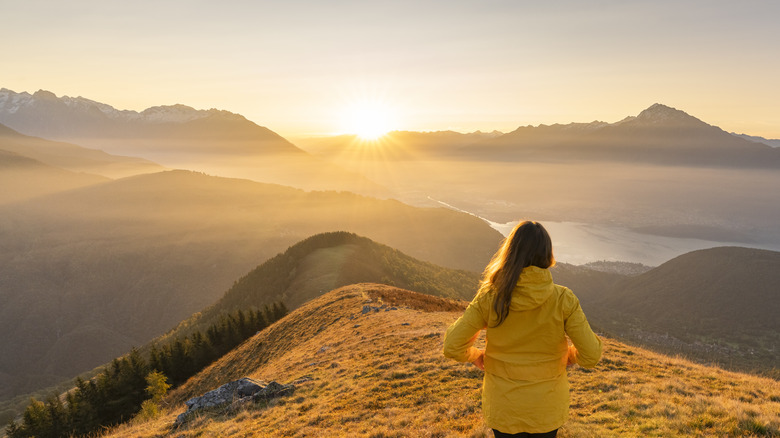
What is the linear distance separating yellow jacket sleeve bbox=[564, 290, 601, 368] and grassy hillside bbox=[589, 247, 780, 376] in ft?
464

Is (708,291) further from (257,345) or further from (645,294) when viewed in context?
(257,345)

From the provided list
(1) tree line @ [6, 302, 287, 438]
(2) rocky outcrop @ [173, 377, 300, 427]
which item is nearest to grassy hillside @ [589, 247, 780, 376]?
(1) tree line @ [6, 302, 287, 438]

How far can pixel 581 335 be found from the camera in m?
Answer: 4.75

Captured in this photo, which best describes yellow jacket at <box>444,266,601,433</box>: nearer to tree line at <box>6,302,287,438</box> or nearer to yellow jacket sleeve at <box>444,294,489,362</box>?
yellow jacket sleeve at <box>444,294,489,362</box>

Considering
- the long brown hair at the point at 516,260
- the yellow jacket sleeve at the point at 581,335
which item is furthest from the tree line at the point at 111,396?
the yellow jacket sleeve at the point at 581,335

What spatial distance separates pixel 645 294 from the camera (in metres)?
182

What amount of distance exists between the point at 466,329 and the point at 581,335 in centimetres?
150

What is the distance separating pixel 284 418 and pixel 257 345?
24726 mm

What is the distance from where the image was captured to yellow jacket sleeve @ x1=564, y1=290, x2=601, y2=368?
182 inches

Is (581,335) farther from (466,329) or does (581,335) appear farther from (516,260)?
(466,329)

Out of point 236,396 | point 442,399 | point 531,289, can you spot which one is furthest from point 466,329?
point 236,396

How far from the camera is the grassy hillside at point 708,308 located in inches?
4948

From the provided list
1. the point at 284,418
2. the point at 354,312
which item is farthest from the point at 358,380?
the point at 354,312

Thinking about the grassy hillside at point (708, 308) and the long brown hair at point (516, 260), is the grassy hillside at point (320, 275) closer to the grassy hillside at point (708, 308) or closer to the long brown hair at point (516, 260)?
the long brown hair at point (516, 260)
